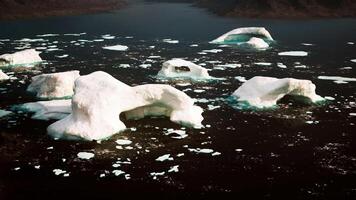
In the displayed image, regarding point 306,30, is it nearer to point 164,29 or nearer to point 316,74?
point 164,29

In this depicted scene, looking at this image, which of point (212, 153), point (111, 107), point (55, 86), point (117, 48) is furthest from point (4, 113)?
point (117, 48)

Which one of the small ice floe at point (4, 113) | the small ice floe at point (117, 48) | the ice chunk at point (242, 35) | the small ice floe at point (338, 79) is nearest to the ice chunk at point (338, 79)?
the small ice floe at point (338, 79)

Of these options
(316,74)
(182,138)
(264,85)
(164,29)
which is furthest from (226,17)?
(182,138)

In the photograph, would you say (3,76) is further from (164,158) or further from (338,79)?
(338,79)

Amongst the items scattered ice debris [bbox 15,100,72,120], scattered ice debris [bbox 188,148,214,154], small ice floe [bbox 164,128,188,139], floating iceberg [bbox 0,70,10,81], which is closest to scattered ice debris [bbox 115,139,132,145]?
small ice floe [bbox 164,128,188,139]

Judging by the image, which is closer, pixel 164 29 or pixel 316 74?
pixel 316 74
